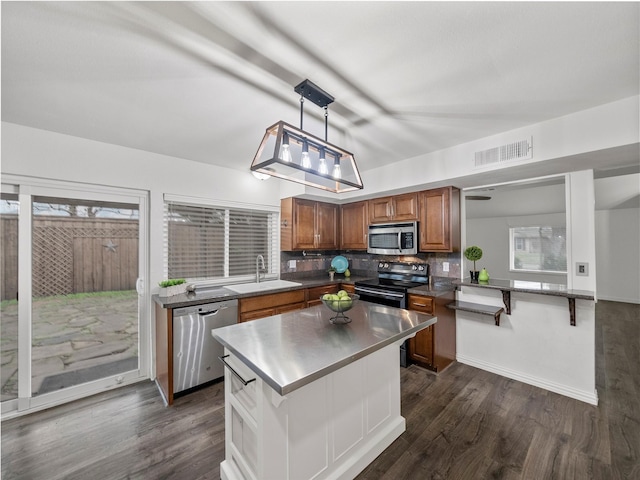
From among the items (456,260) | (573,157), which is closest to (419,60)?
(573,157)

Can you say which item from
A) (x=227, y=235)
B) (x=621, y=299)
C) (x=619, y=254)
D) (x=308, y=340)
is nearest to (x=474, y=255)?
(x=308, y=340)

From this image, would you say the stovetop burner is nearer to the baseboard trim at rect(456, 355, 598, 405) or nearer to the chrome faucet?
the baseboard trim at rect(456, 355, 598, 405)

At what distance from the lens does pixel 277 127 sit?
5.12ft

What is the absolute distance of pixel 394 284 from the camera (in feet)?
11.9

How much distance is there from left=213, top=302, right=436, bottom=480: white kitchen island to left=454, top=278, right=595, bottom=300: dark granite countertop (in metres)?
1.47

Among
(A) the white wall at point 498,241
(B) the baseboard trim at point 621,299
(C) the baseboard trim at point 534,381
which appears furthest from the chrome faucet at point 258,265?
(B) the baseboard trim at point 621,299

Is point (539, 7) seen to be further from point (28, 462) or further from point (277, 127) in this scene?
point (28, 462)

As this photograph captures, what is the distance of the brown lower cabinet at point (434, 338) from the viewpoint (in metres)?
3.00

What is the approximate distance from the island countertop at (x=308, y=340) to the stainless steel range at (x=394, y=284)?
3.82 ft

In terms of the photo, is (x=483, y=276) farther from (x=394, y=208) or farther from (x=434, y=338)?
(x=394, y=208)

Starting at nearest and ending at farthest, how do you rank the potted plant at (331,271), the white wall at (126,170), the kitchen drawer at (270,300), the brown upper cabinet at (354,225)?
the white wall at (126,170) → the kitchen drawer at (270,300) → the brown upper cabinet at (354,225) → the potted plant at (331,271)

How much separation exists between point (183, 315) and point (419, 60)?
2.75 m

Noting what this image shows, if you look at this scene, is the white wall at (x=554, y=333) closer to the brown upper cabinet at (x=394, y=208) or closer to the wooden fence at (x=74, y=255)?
the brown upper cabinet at (x=394, y=208)

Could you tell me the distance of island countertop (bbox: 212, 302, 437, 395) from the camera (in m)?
1.19
